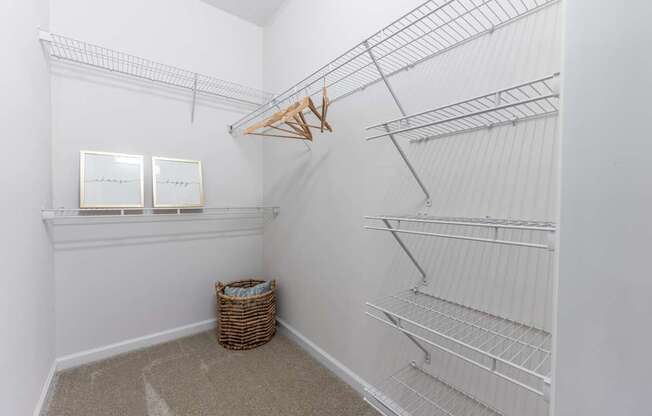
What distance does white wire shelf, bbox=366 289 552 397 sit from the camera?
31.7 inches

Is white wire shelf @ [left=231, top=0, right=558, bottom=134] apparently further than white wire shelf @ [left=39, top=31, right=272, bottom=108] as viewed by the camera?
No

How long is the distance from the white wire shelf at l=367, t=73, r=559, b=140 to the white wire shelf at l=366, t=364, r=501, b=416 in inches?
37.2

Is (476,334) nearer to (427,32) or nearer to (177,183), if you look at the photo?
(427,32)

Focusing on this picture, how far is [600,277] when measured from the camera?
1.62 feet

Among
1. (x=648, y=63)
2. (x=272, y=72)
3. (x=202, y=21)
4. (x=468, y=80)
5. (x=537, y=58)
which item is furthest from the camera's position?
(x=272, y=72)

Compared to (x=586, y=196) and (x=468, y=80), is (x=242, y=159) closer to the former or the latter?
(x=468, y=80)

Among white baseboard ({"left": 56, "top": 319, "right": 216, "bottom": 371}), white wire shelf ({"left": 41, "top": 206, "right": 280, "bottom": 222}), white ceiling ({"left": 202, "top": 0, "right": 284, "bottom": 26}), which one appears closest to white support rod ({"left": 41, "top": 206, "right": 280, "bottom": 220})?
white wire shelf ({"left": 41, "top": 206, "right": 280, "bottom": 222})

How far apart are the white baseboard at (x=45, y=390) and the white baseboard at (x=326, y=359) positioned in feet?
4.27

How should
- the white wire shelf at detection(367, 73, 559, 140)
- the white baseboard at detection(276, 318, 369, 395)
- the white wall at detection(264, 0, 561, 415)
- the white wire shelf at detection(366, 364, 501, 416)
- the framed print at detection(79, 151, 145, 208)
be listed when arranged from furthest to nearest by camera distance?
the framed print at detection(79, 151, 145, 208), the white baseboard at detection(276, 318, 369, 395), the white wire shelf at detection(366, 364, 501, 416), the white wall at detection(264, 0, 561, 415), the white wire shelf at detection(367, 73, 559, 140)

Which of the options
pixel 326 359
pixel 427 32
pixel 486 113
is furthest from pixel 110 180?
pixel 486 113

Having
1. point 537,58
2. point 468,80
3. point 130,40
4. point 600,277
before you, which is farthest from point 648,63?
point 130,40

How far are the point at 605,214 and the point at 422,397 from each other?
105cm

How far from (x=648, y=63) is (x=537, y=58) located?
0.47 meters

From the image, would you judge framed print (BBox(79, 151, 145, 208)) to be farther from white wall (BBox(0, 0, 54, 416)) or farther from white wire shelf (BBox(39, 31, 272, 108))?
white wire shelf (BBox(39, 31, 272, 108))
